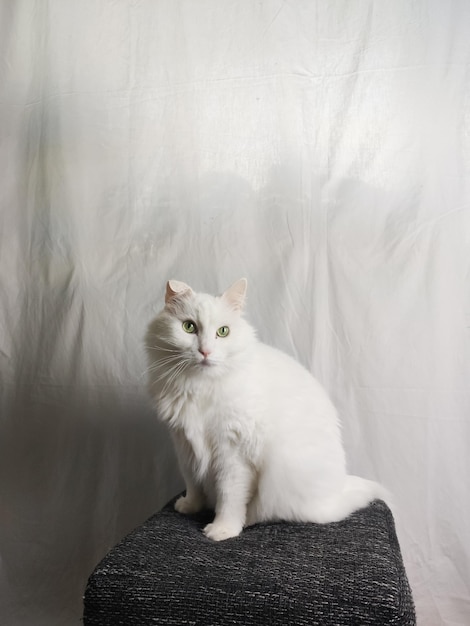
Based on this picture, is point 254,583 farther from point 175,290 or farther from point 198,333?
point 175,290

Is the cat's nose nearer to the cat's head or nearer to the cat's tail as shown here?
the cat's head

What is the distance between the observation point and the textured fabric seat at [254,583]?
0.91 meters

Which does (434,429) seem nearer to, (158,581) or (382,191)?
(382,191)

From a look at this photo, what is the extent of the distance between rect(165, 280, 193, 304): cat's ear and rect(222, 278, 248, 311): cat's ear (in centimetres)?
9

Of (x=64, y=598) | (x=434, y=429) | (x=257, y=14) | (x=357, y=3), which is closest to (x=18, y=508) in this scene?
(x=64, y=598)

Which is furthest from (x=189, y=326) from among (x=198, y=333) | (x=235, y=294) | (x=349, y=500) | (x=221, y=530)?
(x=349, y=500)

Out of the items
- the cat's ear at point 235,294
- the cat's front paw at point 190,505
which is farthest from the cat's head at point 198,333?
the cat's front paw at point 190,505

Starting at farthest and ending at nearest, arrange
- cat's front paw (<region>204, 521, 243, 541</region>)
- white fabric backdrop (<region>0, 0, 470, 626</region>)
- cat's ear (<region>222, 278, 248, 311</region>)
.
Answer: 1. white fabric backdrop (<region>0, 0, 470, 626</region>)
2. cat's ear (<region>222, 278, 248, 311</region>)
3. cat's front paw (<region>204, 521, 243, 541</region>)

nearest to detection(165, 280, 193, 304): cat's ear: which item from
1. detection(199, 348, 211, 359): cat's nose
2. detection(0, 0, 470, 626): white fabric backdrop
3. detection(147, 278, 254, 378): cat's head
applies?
detection(147, 278, 254, 378): cat's head

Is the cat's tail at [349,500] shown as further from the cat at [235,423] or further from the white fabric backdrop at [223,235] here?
the white fabric backdrop at [223,235]

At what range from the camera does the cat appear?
48.1 inches

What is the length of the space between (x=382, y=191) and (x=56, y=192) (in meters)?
0.98

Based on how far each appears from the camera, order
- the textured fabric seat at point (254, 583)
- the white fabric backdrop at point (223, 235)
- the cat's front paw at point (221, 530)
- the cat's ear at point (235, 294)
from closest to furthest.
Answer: the textured fabric seat at point (254, 583)
the cat's front paw at point (221, 530)
the cat's ear at point (235, 294)
the white fabric backdrop at point (223, 235)

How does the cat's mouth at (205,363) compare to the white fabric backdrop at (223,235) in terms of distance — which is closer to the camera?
the cat's mouth at (205,363)
